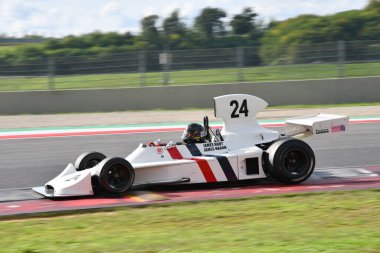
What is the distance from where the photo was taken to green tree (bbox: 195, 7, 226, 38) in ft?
96.7

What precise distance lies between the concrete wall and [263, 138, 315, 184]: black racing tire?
10.6 meters

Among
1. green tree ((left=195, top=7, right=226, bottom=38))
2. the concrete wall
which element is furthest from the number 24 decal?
green tree ((left=195, top=7, right=226, bottom=38))

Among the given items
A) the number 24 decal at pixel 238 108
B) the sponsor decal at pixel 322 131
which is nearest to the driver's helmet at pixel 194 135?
the number 24 decal at pixel 238 108

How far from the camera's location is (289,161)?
9.95 meters

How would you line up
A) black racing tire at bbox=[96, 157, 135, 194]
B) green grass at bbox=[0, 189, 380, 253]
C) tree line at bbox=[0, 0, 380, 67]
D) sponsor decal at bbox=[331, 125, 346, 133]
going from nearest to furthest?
1. green grass at bbox=[0, 189, 380, 253]
2. black racing tire at bbox=[96, 157, 135, 194]
3. sponsor decal at bbox=[331, 125, 346, 133]
4. tree line at bbox=[0, 0, 380, 67]

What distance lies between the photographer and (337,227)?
7.03m

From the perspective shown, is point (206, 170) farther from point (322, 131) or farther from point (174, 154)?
point (322, 131)

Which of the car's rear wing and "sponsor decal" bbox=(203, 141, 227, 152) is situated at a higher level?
the car's rear wing

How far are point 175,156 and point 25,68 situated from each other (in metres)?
12.6

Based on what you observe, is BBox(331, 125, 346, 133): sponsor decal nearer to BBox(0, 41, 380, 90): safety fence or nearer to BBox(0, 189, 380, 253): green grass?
BBox(0, 189, 380, 253): green grass

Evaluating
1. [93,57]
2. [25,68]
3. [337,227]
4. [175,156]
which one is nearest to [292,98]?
[93,57]

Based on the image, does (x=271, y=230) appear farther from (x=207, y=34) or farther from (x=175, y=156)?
(x=207, y=34)

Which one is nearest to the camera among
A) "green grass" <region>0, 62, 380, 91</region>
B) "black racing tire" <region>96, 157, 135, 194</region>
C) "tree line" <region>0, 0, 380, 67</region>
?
"black racing tire" <region>96, 157, 135, 194</region>

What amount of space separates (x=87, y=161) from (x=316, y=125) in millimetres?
3331
